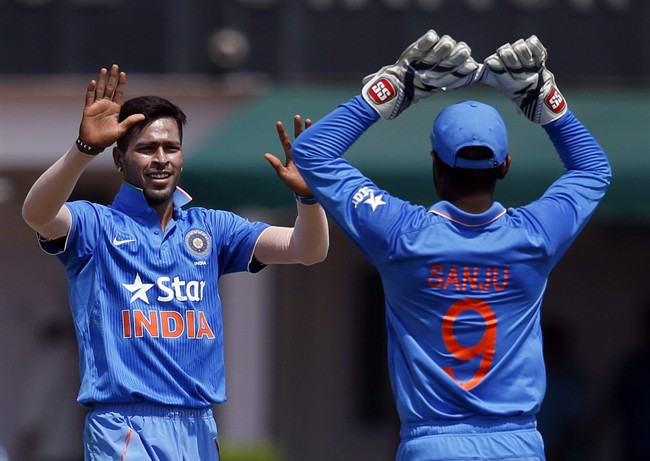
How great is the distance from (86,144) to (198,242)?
22.2 inches

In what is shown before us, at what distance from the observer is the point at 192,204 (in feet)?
25.7

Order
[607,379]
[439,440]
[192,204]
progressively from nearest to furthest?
[439,440] < [192,204] < [607,379]

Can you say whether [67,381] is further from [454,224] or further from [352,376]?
[454,224]

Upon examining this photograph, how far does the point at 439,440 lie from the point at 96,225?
4.36 ft

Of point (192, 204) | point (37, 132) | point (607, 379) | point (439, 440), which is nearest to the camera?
point (439, 440)

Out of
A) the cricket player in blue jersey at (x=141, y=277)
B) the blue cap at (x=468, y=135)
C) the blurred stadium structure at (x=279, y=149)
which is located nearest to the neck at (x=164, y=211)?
the cricket player in blue jersey at (x=141, y=277)

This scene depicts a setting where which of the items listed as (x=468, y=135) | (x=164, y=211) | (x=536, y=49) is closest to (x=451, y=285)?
(x=468, y=135)

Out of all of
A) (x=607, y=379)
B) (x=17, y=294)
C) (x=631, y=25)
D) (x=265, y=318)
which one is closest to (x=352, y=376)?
(x=265, y=318)

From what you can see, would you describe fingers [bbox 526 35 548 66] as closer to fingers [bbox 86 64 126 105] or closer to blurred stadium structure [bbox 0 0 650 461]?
fingers [bbox 86 64 126 105]

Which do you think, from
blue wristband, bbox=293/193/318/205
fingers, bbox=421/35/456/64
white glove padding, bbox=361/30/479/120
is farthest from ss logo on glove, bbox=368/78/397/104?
blue wristband, bbox=293/193/318/205

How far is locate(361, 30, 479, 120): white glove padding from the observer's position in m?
3.91

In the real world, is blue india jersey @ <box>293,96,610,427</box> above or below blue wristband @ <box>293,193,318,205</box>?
below

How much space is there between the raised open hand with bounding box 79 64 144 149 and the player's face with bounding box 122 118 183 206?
215mm

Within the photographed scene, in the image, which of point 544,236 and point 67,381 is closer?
point 544,236
